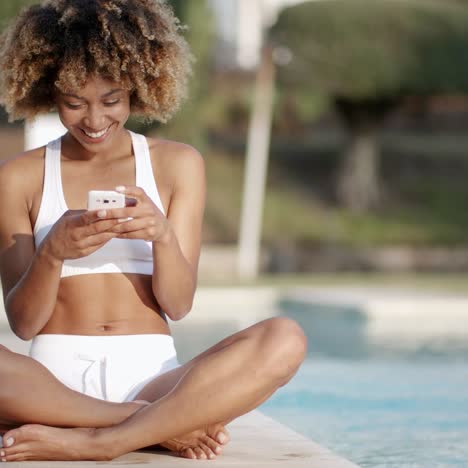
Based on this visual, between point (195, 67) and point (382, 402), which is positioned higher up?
point (195, 67)

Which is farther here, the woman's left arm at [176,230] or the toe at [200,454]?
the toe at [200,454]

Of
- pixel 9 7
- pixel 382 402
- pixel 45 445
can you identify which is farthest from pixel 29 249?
pixel 9 7

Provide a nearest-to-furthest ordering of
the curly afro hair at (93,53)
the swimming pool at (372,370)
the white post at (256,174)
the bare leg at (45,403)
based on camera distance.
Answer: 1. the bare leg at (45,403)
2. the curly afro hair at (93,53)
3. the swimming pool at (372,370)
4. the white post at (256,174)

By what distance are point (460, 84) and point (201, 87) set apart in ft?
14.6

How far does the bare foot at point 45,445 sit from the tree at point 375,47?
49.8 feet

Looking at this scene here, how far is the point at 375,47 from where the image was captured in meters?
18.8

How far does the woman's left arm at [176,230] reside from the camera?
11.2 feet

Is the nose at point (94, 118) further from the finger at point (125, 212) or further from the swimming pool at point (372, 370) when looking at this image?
the swimming pool at point (372, 370)

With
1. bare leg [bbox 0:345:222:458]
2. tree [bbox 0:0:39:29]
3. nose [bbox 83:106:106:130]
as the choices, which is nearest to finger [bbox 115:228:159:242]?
nose [bbox 83:106:106:130]

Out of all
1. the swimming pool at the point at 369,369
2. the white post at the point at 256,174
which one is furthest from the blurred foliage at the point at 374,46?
the swimming pool at the point at 369,369

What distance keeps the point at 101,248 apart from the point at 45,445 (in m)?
0.63

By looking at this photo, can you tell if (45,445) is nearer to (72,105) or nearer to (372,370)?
(72,105)

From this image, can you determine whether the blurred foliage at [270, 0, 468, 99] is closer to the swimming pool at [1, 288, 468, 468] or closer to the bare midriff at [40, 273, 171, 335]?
the swimming pool at [1, 288, 468, 468]

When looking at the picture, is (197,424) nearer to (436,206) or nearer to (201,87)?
(201,87)
